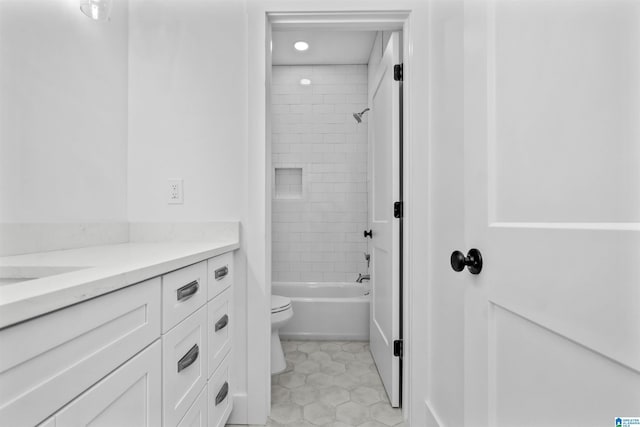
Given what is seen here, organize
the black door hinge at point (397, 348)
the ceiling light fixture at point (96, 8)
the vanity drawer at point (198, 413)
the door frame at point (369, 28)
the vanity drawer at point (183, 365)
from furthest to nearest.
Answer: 1. the black door hinge at point (397, 348)
2. the door frame at point (369, 28)
3. the ceiling light fixture at point (96, 8)
4. the vanity drawer at point (198, 413)
5. the vanity drawer at point (183, 365)

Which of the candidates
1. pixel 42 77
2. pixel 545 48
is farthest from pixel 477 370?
pixel 42 77

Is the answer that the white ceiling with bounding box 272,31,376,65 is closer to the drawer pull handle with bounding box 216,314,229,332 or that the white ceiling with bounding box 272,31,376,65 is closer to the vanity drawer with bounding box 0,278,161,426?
the drawer pull handle with bounding box 216,314,229,332

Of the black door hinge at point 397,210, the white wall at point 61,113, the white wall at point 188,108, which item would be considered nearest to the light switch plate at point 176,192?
the white wall at point 188,108

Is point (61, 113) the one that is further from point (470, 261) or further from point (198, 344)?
point (470, 261)

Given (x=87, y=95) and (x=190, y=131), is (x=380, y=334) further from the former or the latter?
(x=87, y=95)

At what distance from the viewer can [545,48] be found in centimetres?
57

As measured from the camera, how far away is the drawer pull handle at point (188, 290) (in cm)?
90

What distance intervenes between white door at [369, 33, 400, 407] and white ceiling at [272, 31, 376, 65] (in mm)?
793

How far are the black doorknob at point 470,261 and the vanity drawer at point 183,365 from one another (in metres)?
0.78

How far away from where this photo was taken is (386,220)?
1785 millimetres

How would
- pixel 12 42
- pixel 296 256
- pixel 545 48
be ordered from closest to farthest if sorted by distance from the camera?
pixel 545 48
pixel 12 42
pixel 296 256

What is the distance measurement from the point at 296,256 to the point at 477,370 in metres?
2.62

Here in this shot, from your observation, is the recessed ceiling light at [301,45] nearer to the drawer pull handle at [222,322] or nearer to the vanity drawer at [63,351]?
the drawer pull handle at [222,322]

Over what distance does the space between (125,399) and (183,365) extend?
0.88ft
